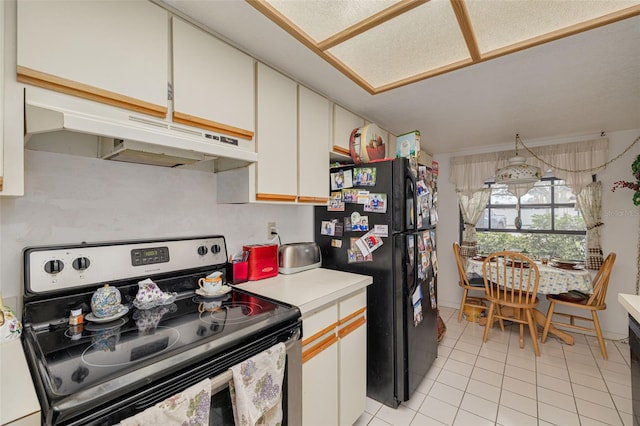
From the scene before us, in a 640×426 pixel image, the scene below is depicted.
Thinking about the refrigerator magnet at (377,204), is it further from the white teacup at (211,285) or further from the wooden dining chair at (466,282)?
the wooden dining chair at (466,282)

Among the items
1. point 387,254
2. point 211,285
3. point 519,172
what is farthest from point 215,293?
point 519,172

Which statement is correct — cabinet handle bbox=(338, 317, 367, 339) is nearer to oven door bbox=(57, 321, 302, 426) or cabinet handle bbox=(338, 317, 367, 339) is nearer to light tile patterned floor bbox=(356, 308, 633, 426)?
oven door bbox=(57, 321, 302, 426)

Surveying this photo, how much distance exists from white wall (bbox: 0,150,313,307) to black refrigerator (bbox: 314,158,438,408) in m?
0.76

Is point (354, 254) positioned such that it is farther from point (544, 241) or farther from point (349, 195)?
point (544, 241)

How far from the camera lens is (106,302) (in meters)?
1.04

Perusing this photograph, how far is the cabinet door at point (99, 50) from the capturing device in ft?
2.64

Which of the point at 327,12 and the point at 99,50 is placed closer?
the point at 99,50

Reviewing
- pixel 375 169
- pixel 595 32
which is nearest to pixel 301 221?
pixel 375 169

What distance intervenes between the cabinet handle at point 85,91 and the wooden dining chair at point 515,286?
3018 mm

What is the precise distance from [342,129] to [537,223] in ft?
9.83

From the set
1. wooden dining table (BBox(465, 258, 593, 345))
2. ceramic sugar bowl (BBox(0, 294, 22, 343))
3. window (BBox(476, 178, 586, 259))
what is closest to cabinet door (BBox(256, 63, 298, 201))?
ceramic sugar bowl (BBox(0, 294, 22, 343))

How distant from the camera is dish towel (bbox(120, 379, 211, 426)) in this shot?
678mm

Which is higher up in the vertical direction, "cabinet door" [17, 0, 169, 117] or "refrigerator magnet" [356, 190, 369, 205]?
"cabinet door" [17, 0, 169, 117]

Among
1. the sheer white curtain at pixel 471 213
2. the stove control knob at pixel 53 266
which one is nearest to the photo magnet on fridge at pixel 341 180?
the stove control knob at pixel 53 266
